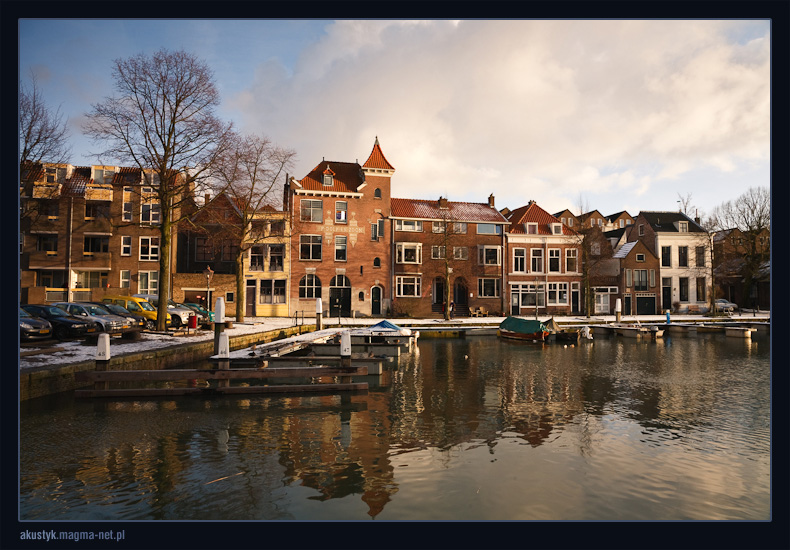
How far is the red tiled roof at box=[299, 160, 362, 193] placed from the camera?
46625mm

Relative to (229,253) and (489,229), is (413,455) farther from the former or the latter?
(489,229)

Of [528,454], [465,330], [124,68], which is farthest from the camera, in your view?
[465,330]

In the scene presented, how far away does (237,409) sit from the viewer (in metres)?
13.3

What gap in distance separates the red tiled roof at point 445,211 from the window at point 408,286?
6.45 metres

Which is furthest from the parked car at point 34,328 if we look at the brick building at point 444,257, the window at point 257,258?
the brick building at point 444,257

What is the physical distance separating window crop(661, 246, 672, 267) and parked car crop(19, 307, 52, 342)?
59.5m

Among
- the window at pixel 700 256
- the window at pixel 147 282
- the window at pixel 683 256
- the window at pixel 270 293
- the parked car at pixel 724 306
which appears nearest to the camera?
the window at pixel 147 282

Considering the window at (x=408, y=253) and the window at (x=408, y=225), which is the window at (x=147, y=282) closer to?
the window at (x=408, y=253)

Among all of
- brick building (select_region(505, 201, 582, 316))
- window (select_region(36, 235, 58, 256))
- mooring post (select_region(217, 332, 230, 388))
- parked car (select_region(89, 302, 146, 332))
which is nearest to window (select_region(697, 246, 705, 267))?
brick building (select_region(505, 201, 582, 316))

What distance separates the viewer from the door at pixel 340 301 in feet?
152

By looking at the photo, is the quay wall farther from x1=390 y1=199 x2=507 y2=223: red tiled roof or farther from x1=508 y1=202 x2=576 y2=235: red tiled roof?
x1=508 y1=202 x2=576 y2=235: red tiled roof
